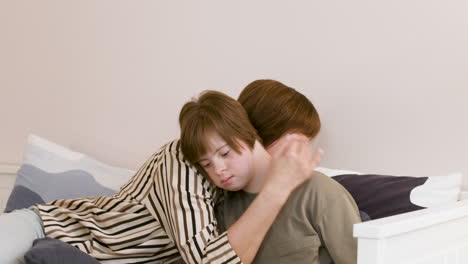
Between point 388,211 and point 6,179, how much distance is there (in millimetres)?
1565

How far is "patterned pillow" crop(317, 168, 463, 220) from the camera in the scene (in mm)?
1664

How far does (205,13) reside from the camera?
228 cm

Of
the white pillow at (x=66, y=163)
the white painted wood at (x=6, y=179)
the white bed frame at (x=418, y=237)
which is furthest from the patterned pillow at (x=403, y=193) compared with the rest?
the white painted wood at (x=6, y=179)

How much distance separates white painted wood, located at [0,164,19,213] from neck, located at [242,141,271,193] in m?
1.40

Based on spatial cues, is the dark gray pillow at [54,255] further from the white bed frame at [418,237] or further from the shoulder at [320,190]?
the white bed frame at [418,237]

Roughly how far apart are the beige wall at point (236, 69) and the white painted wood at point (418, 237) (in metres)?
0.34

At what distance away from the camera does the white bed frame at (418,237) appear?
3.78ft

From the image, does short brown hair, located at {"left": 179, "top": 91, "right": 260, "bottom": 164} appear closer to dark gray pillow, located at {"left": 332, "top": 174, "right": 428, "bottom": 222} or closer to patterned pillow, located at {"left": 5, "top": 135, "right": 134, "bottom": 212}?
dark gray pillow, located at {"left": 332, "top": 174, "right": 428, "bottom": 222}

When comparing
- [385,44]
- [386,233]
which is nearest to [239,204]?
[386,233]

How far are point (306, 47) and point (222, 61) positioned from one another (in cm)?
30

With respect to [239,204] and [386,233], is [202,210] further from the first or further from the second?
[386,233]

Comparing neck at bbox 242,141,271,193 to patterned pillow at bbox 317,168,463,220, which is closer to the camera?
neck at bbox 242,141,271,193

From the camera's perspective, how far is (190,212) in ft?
4.94

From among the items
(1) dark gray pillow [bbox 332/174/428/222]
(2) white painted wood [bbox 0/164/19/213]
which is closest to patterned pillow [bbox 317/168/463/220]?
(1) dark gray pillow [bbox 332/174/428/222]
